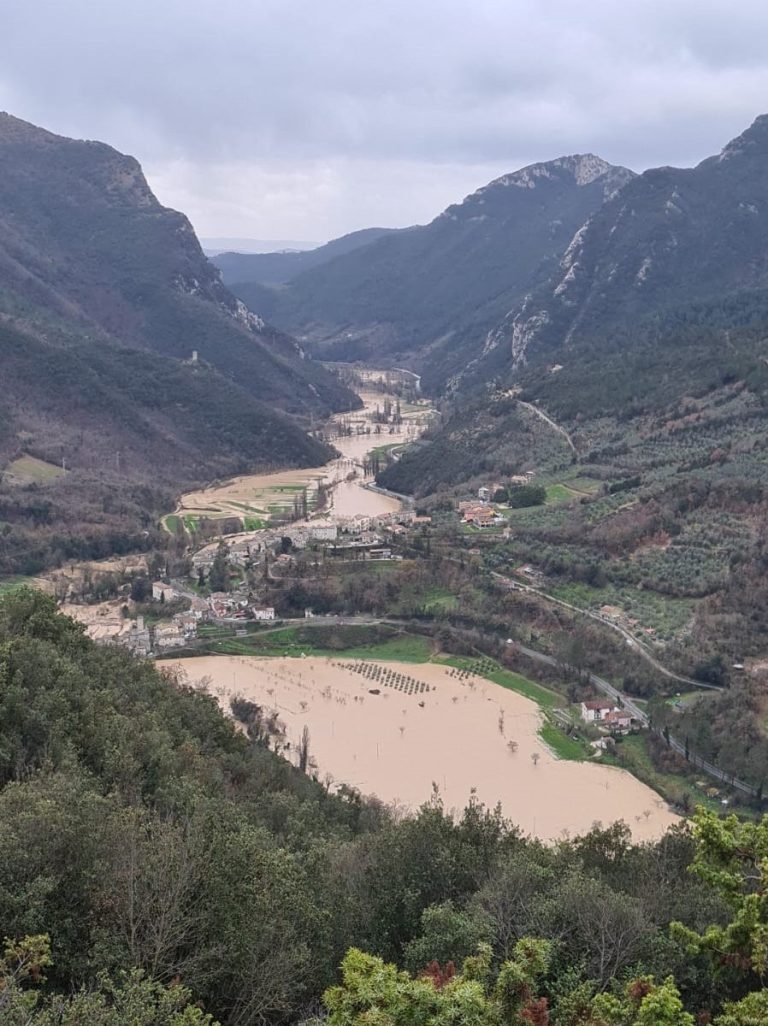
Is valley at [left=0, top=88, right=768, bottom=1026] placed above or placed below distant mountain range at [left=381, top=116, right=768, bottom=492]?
below

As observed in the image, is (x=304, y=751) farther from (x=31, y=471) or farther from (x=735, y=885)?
(x=31, y=471)

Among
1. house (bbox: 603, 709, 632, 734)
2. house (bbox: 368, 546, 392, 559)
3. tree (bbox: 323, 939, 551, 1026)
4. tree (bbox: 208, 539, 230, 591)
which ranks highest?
tree (bbox: 323, 939, 551, 1026)

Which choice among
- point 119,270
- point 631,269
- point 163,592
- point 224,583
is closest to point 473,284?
point 631,269

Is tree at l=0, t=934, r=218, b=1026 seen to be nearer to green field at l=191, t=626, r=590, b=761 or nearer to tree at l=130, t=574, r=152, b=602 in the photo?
green field at l=191, t=626, r=590, b=761

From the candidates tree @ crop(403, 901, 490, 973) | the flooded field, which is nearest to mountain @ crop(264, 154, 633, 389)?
the flooded field

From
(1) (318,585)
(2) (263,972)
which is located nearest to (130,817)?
(2) (263,972)

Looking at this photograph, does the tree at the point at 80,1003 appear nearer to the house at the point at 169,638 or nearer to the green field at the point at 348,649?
the green field at the point at 348,649

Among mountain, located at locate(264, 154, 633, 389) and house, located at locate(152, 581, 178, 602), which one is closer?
house, located at locate(152, 581, 178, 602)
